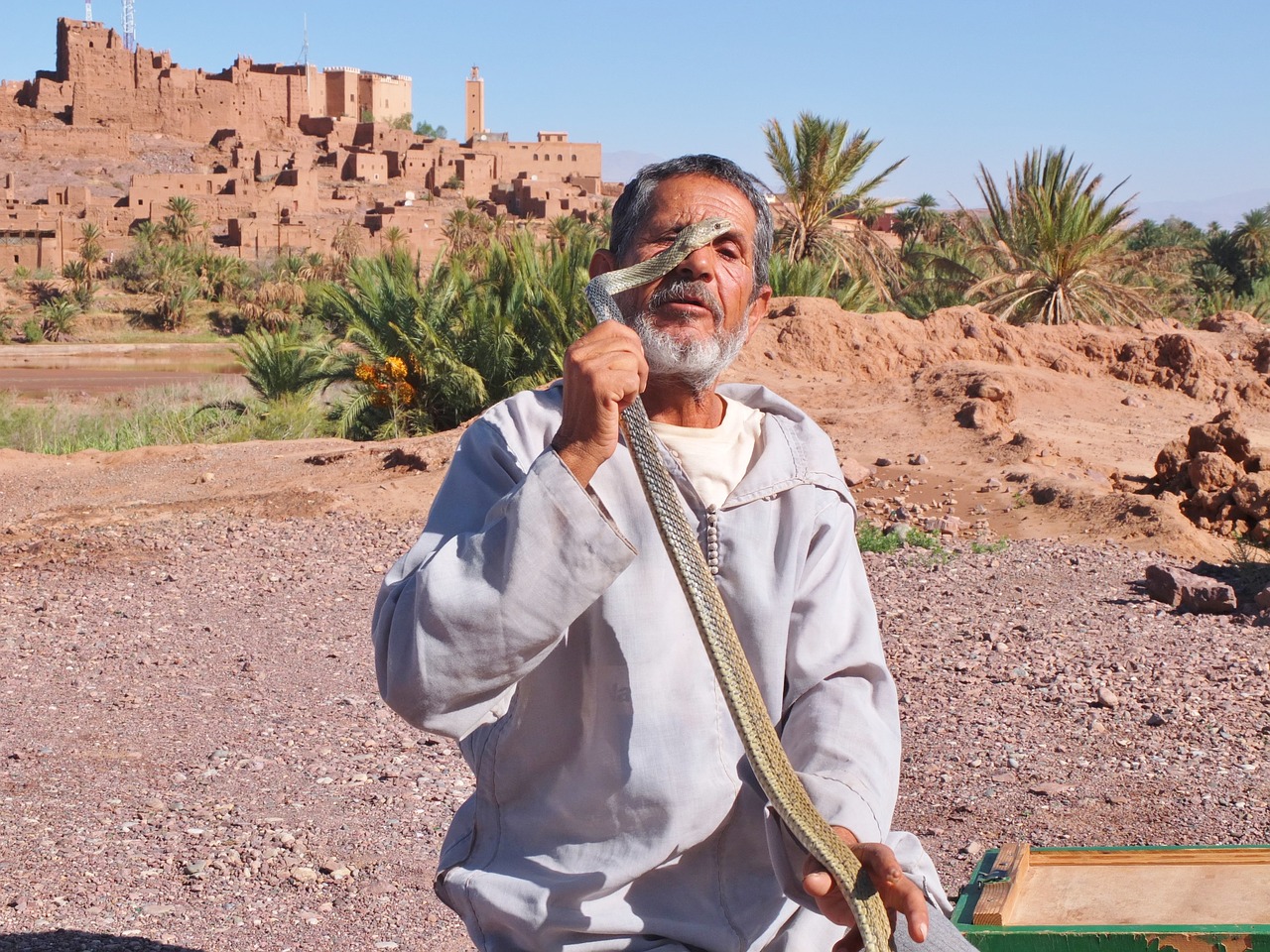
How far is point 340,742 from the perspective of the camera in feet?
14.2

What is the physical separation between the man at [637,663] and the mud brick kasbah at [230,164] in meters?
43.9

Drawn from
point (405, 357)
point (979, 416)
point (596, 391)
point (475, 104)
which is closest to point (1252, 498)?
point (979, 416)

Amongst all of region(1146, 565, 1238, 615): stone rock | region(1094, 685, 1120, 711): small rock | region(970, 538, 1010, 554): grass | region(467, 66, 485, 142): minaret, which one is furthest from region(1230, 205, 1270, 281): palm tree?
region(467, 66, 485, 142): minaret

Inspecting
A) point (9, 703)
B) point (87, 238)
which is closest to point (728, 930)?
point (9, 703)

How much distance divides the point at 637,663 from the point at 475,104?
341 feet

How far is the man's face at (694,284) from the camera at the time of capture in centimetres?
198

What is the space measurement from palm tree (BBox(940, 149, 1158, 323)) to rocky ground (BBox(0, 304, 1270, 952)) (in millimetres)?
5687

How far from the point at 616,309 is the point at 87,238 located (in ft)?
159

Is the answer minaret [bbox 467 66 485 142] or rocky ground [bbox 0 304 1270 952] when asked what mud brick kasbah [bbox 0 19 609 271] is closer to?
minaret [bbox 467 66 485 142]

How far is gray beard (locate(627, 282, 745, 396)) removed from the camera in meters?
1.97

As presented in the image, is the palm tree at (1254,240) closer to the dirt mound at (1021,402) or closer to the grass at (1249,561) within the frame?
the dirt mound at (1021,402)

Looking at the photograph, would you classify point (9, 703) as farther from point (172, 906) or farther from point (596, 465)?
point (596, 465)

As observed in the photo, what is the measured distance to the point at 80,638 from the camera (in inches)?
216

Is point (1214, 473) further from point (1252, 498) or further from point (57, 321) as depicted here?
point (57, 321)
